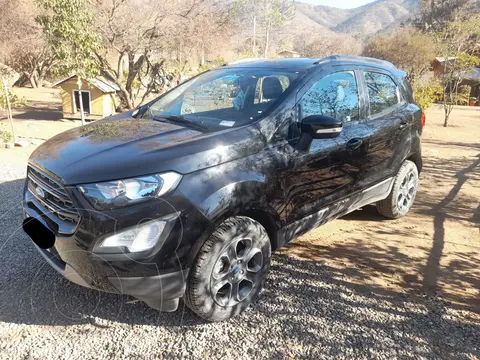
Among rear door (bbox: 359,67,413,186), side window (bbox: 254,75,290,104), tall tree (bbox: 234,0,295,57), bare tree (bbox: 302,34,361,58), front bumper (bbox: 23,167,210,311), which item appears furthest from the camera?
bare tree (bbox: 302,34,361,58)

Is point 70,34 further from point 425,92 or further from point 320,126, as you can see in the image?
point 425,92

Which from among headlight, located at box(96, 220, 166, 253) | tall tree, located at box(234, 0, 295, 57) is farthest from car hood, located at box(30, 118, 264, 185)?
tall tree, located at box(234, 0, 295, 57)

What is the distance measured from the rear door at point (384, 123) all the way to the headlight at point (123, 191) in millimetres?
2186

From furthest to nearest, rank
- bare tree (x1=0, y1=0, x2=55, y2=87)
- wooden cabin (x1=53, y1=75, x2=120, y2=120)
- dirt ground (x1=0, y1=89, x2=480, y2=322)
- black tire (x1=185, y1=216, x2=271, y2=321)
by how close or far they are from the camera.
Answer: bare tree (x1=0, y1=0, x2=55, y2=87) < wooden cabin (x1=53, y1=75, x2=120, y2=120) < dirt ground (x1=0, y1=89, x2=480, y2=322) < black tire (x1=185, y1=216, x2=271, y2=321)

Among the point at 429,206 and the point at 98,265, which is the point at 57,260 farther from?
the point at 429,206

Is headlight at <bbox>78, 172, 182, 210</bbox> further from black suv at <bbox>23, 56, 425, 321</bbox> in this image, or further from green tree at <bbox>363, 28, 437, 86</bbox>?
green tree at <bbox>363, 28, 437, 86</bbox>

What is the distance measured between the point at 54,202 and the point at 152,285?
822 millimetres

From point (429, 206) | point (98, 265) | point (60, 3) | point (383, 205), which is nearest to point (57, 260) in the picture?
point (98, 265)

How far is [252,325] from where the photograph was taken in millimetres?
2525

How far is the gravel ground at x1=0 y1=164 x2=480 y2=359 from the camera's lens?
229cm

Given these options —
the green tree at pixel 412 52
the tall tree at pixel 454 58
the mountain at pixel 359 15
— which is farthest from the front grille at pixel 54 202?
the mountain at pixel 359 15

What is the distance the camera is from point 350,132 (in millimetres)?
3215

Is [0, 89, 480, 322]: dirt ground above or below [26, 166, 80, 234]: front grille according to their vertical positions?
below

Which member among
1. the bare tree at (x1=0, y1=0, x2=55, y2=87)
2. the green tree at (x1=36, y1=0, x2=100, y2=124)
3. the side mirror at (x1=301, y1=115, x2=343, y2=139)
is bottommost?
the side mirror at (x1=301, y1=115, x2=343, y2=139)
